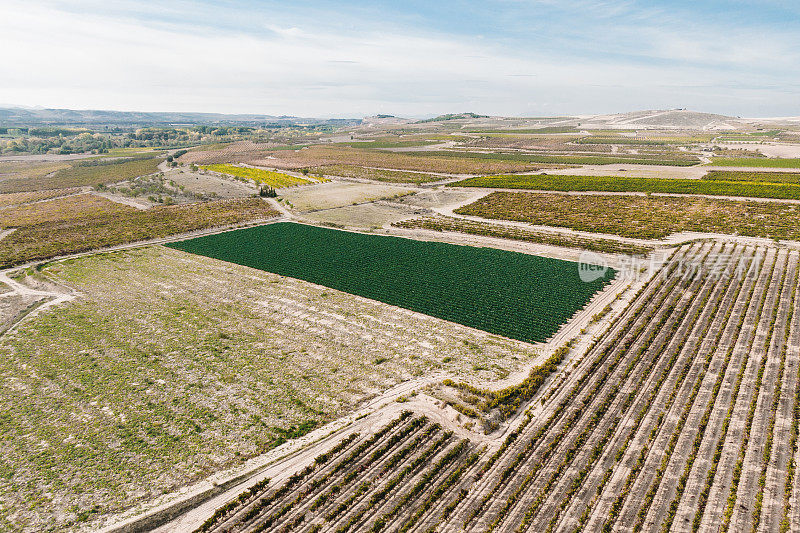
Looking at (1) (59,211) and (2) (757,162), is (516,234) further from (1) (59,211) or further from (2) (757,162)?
(2) (757,162)

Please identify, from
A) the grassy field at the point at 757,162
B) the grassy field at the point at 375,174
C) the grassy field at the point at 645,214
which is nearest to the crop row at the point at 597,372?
the grassy field at the point at 645,214

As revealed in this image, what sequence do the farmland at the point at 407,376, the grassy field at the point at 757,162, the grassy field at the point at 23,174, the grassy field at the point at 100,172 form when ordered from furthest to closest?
the grassy field at the point at 100,172 < the grassy field at the point at 757,162 < the grassy field at the point at 23,174 < the farmland at the point at 407,376

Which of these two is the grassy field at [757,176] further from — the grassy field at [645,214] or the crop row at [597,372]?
the crop row at [597,372]

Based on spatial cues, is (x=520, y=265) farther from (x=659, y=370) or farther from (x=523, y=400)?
(x=523, y=400)

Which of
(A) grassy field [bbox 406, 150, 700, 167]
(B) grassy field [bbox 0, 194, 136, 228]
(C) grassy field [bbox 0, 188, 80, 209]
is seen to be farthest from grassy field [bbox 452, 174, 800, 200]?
(C) grassy field [bbox 0, 188, 80, 209]

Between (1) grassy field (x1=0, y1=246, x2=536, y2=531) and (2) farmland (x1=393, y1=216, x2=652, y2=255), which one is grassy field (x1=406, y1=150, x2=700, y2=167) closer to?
(2) farmland (x1=393, y1=216, x2=652, y2=255)

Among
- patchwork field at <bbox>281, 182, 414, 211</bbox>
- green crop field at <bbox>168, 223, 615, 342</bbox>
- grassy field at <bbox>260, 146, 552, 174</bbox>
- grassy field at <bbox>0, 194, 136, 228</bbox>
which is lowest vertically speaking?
green crop field at <bbox>168, 223, 615, 342</bbox>

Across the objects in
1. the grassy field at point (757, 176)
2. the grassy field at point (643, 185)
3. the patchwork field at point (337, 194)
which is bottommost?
the patchwork field at point (337, 194)
